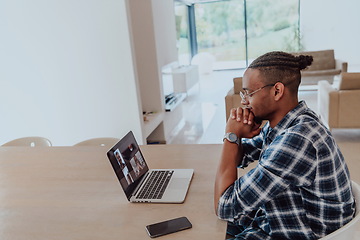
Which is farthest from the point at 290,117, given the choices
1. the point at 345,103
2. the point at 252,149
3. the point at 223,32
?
the point at 223,32

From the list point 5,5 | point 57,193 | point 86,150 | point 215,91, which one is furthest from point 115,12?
point 215,91

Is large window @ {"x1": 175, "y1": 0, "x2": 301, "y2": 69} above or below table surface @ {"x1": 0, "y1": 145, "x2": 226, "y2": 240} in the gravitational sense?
above

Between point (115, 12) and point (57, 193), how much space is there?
216cm

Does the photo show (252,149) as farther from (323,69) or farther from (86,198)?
(323,69)

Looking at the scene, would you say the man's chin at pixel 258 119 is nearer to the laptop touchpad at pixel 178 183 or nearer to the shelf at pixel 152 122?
the laptop touchpad at pixel 178 183

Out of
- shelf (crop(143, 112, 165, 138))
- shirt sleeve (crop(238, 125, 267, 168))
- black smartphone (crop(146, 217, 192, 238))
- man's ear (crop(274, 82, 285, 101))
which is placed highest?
man's ear (crop(274, 82, 285, 101))

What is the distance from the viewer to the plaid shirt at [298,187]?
105 centimetres

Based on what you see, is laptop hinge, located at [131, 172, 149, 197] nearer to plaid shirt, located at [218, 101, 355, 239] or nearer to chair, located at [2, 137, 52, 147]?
plaid shirt, located at [218, 101, 355, 239]

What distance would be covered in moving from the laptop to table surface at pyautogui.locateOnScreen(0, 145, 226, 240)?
4cm

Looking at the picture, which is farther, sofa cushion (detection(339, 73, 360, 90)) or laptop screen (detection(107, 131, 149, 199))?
sofa cushion (detection(339, 73, 360, 90))

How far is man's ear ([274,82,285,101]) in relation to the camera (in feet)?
3.90

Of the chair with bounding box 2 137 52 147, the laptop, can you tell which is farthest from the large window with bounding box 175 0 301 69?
the laptop

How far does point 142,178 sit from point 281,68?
0.81 meters

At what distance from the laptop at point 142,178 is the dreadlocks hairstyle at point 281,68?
598 mm
